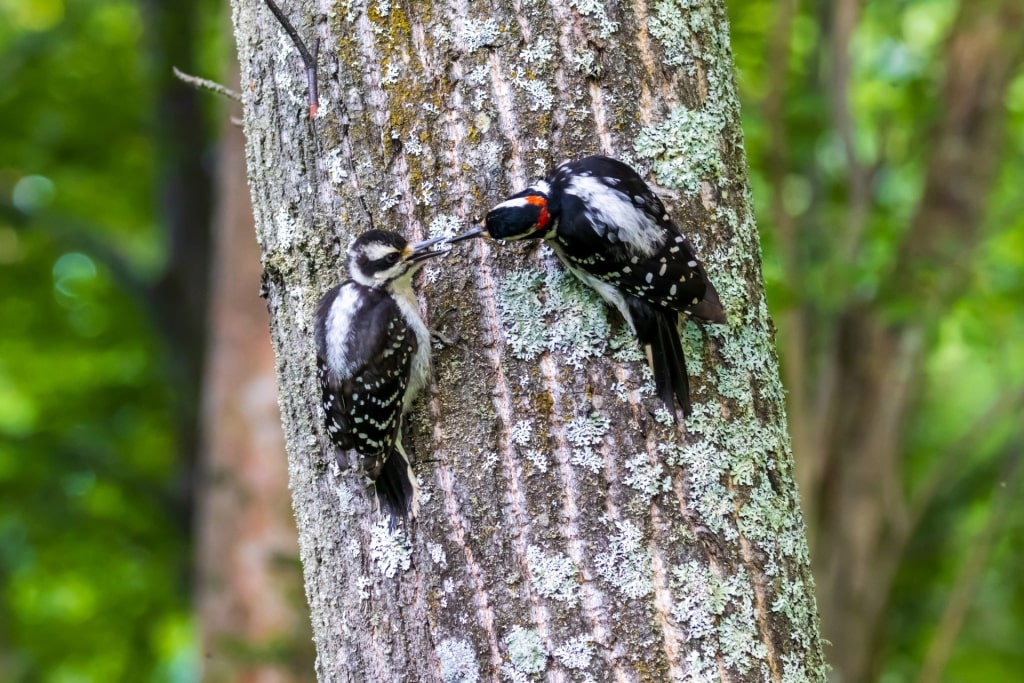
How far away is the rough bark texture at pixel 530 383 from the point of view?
1736 millimetres

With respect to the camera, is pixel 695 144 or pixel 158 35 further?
pixel 158 35

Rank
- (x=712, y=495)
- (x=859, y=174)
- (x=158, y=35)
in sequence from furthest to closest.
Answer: (x=158, y=35), (x=859, y=174), (x=712, y=495)

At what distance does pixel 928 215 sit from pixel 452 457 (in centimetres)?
407

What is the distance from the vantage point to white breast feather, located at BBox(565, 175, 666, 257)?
72.9 inches

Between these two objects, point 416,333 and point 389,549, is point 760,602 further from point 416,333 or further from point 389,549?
point 416,333

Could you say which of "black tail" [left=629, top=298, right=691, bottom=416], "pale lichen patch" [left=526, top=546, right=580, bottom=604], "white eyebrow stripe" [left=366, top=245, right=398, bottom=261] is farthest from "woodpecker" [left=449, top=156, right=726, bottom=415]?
"pale lichen patch" [left=526, top=546, right=580, bottom=604]

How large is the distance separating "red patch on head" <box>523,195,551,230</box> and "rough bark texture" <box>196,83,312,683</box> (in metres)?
3.85

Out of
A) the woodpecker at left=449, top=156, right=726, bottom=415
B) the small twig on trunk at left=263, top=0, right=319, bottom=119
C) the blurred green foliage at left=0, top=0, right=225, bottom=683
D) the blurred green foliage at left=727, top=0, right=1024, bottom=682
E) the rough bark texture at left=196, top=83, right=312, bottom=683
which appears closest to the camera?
the woodpecker at left=449, top=156, right=726, bottom=415

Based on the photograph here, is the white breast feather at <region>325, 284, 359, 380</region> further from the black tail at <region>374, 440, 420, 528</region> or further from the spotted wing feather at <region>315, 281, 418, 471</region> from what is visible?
the black tail at <region>374, 440, 420, 528</region>

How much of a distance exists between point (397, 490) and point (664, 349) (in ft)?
1.93

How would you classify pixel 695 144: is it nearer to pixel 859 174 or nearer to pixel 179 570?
pixel 859 174

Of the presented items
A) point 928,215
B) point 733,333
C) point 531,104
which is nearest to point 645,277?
point 733,333

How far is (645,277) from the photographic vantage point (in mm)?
1896

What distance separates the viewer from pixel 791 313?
192 inches
